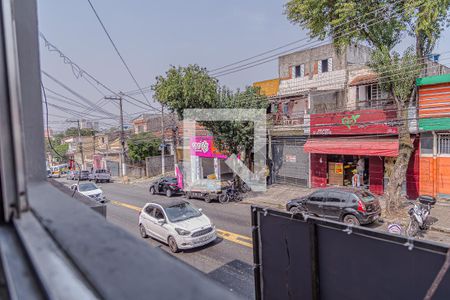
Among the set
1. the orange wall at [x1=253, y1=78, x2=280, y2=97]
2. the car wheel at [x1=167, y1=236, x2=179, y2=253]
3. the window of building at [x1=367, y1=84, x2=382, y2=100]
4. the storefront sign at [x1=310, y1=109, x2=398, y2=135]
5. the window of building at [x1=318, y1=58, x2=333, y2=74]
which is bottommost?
the car wheel at [x1=167, y1=236, x2=179, y2=253]

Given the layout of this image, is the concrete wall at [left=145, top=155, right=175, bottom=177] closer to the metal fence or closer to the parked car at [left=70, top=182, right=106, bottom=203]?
the parked car at [left=70, top=182, right=106, bottom=203]

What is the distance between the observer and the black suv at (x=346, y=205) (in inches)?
427

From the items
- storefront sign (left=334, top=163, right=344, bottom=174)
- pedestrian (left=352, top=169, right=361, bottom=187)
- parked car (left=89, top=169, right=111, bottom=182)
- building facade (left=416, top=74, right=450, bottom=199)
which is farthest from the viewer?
parked car (left=89, top=169, right=111, bottom=182)

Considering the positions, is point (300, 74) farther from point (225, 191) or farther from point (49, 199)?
point (49, 199)

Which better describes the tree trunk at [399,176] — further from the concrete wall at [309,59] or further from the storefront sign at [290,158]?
the concrete wall at [309,59]

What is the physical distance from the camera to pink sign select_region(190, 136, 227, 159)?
922 inches

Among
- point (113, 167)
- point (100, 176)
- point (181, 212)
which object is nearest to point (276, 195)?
point (181, 212)

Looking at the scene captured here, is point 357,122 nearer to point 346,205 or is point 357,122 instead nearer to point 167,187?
point 346,205

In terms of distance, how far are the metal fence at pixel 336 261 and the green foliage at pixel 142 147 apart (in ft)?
102

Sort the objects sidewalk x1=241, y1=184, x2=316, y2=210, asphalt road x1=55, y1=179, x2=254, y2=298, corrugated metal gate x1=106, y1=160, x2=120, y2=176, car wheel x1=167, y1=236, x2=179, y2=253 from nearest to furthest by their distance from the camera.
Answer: asphalt road x1=55, y1=179, x2=254, y2=298, car wheel x1=167, y1=236, x2=179, y2=253, sidewalk x1=241, y1=184, x2=316, y2=210, corrugated metal gate x1=106, y1=160, x2=120, y2=176

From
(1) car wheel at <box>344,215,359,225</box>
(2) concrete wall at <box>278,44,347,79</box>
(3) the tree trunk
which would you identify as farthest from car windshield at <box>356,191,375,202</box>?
(2) concrete wall at <box>278,44,347,79</box>

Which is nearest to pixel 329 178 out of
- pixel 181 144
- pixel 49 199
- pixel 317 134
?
pixel 317 134

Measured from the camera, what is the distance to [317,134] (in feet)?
61.2

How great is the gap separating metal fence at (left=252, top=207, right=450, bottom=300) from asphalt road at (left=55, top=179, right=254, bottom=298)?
2.71ft
